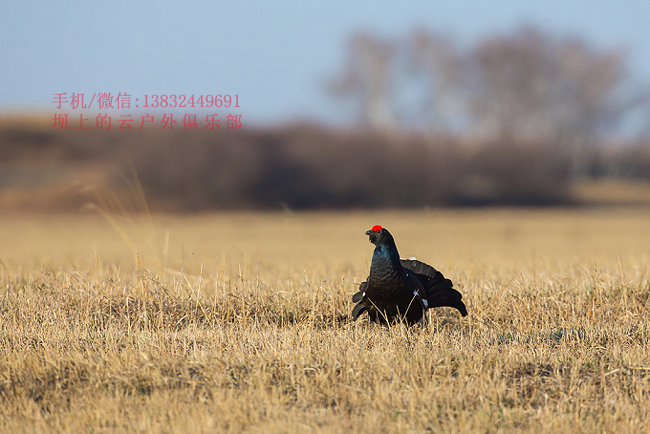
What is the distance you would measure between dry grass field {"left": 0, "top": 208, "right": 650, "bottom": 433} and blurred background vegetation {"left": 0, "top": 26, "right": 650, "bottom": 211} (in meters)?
15.9

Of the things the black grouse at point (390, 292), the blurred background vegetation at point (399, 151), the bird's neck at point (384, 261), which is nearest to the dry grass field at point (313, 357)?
the black grouse at point (390, 292)

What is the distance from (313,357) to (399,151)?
115 ft

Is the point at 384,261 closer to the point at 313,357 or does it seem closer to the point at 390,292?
the point at 390,292

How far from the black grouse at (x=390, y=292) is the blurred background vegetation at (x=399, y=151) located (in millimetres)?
16933

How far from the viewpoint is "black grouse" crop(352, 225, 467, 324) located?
439 centimetres

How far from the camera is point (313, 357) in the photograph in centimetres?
372

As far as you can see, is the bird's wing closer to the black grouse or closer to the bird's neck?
the black grouse

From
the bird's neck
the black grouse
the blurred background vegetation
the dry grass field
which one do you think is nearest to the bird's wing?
the black grouse

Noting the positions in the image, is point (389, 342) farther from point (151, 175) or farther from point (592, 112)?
point (592, 112)

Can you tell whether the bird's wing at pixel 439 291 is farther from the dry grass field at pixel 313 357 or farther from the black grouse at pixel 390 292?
the dry grass field at pixel 313 357

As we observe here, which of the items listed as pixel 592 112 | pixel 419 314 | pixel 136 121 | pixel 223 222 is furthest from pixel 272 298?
pixel 592 112

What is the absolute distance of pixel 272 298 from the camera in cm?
514

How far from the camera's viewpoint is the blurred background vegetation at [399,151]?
32.4 meters

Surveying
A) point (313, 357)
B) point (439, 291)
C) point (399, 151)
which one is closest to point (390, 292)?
point (439, 291)
